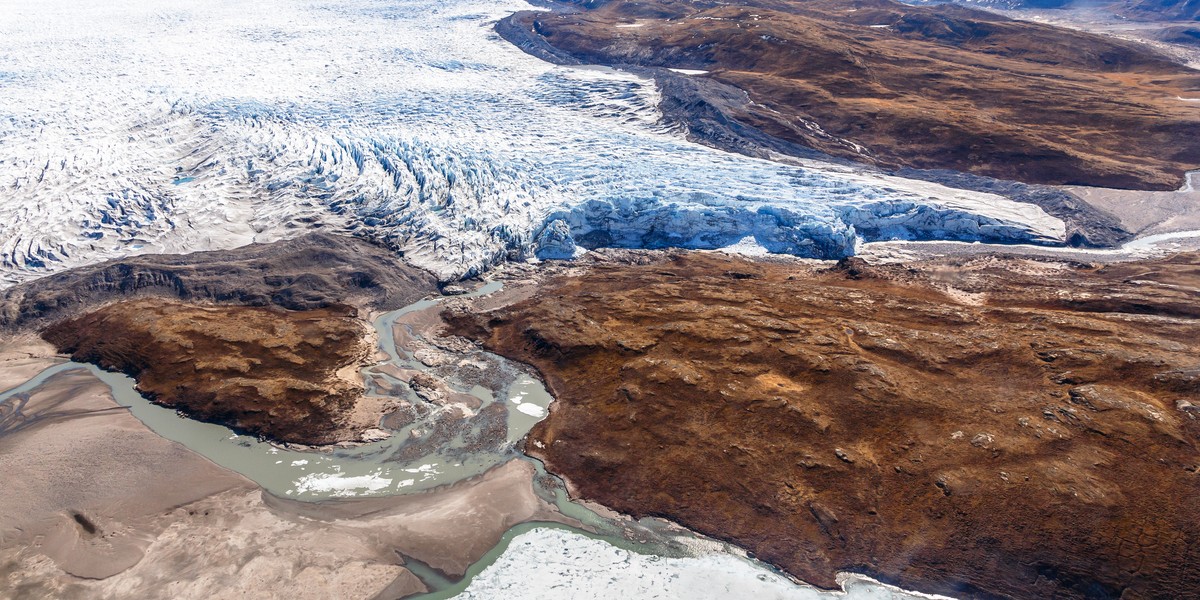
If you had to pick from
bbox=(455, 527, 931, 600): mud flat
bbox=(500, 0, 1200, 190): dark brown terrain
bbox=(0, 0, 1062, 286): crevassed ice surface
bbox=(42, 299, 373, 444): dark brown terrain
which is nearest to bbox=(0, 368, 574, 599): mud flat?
bbox=(455, 527, 931, 600): mud flat

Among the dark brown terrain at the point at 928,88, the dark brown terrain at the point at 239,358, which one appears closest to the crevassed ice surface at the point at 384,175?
the dark brown terrain at the point at 239,358

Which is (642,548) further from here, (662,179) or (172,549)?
(662,179)

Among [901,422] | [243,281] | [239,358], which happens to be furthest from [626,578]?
[243,281]

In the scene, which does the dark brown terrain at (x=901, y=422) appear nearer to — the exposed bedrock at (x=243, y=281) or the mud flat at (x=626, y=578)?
the mud flat at (x=626, y=578)

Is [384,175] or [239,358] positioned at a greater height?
[384,175]

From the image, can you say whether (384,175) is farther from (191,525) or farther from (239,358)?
(191,525)
